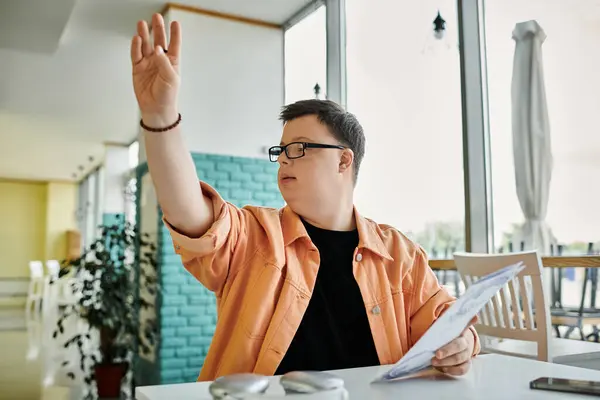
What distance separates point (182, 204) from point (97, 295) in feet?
11.9

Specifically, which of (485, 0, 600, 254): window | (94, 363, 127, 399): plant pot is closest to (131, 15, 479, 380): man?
(485, 0, 600, 254): window

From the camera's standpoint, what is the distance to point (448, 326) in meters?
0.89

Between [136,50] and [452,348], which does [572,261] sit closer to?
[452,348]

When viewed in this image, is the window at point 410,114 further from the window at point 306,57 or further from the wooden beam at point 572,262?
the wooden beam at point 572,262

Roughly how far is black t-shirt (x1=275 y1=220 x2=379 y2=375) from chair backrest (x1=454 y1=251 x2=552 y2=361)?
121 cm

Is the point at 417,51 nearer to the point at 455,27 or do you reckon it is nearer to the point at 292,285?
the point at 455,27

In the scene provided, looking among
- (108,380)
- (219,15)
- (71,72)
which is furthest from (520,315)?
(71,72)

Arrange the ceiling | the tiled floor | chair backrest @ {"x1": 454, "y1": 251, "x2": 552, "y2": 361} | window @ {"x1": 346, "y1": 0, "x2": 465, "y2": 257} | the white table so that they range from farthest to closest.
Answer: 1. the ceiling
2. the tiled floor
3. window @ {"x1": 346, "y1": 0, "x2": 465, "y2": 257}
4. chair backrest @ {"x1": 454, "y1": 251, "x2": 552, "y2": 361}
5. the white table

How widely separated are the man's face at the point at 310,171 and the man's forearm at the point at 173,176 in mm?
284

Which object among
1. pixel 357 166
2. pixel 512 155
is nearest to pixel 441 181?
pixel 512 155

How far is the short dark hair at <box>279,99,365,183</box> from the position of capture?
1.33 metres

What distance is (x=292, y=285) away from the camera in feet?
3.82

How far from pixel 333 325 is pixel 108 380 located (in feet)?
11.8

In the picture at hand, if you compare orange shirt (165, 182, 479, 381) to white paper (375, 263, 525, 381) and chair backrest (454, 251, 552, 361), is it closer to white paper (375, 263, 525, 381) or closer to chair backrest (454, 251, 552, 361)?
white paper (375, 263, 525, 381)
